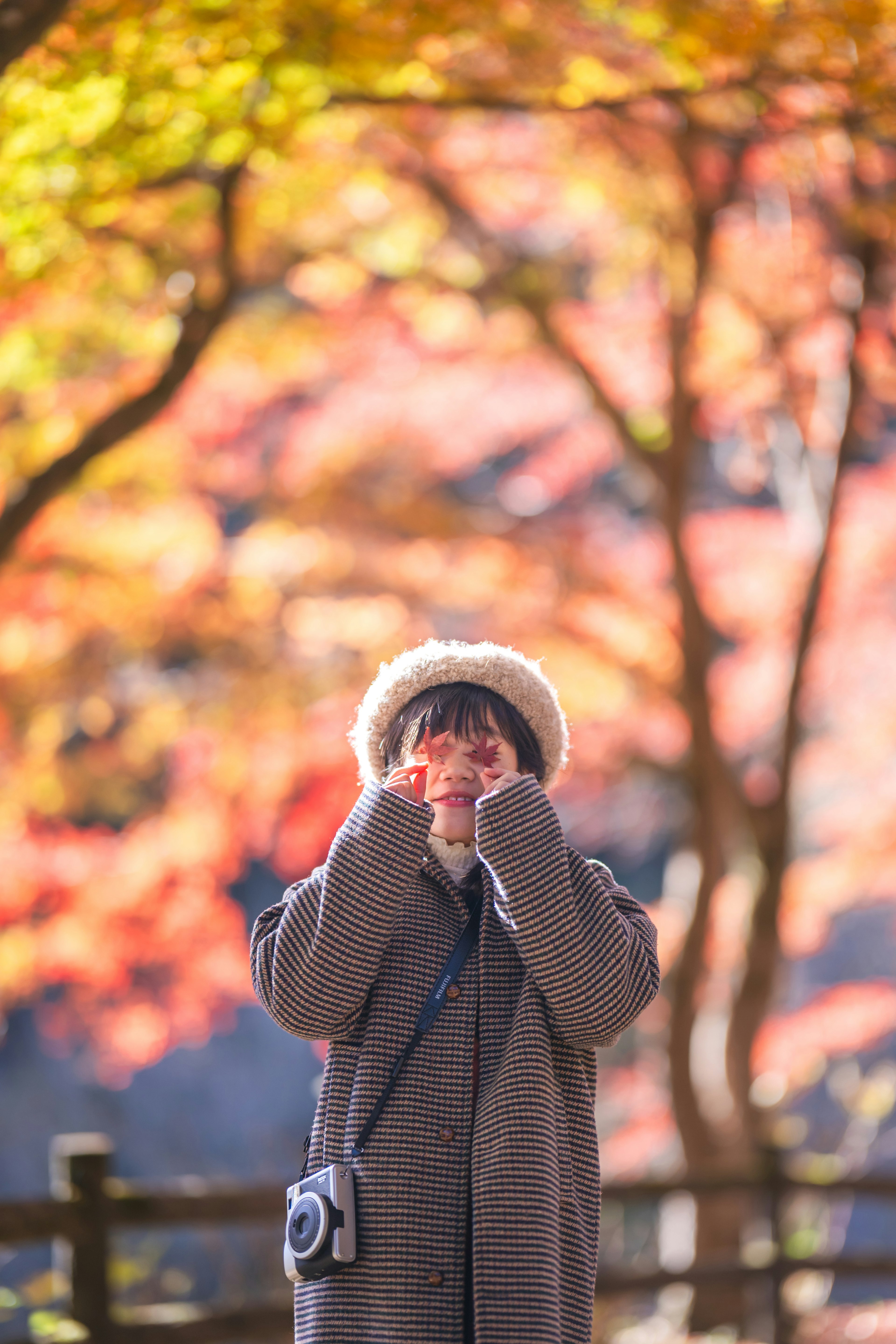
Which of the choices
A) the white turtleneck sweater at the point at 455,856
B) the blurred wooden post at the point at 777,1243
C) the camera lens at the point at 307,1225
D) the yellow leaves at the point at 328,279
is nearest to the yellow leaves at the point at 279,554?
the yellow leaves at the point at 328,279

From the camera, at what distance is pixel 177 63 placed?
3.26 meters

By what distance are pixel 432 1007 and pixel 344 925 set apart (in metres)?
0.17

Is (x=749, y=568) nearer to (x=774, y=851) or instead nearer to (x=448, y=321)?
(x=774, y=851)

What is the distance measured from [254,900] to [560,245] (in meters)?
6.61

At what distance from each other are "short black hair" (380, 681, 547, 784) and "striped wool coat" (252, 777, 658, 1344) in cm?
13

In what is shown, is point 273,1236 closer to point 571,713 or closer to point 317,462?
point 571,713

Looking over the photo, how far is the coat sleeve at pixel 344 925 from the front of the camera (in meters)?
1.64

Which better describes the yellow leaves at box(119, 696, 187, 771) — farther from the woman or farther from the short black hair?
the woman

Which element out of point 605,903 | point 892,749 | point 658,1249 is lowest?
point 658,1249

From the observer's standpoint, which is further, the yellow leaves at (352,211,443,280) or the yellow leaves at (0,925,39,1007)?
the yellow leaves at (0,925,39,1007)

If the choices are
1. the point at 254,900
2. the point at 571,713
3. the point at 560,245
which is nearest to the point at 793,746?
the point at 571,713

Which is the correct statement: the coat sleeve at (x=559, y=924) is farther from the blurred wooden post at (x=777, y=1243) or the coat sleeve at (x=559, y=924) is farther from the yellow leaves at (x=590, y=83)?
the blurred wooden post at (x=777, y=1243)

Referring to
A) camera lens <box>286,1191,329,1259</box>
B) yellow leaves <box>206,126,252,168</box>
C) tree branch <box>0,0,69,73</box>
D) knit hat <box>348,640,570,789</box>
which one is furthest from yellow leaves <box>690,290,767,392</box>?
camera lens <box>286,1191,329,1259</box>

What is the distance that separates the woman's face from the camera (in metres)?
1.79
